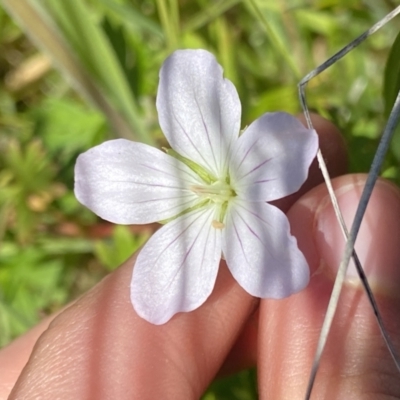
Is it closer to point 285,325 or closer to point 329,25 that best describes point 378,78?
point 329,25

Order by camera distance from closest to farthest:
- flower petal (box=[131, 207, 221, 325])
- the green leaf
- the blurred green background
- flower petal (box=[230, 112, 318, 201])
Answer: flower petal (box=[230, 112, 318, 201]) < flower petal (box=[131, 207, 221, 325]) < the green leaf < the blurred green background

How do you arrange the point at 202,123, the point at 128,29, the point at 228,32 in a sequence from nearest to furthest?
the point at 202,123, the point at 228,32, the point at 128,29

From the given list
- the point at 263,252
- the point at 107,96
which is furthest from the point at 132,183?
the point at 107,96

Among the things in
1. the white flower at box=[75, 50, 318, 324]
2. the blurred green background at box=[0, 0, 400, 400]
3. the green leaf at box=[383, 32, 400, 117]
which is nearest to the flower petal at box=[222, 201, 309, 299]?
the white flower at box=[75, 50, 318, 324]

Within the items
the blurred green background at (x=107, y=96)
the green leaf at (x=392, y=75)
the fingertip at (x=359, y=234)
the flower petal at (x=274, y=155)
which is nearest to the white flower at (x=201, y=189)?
the flower petal at (x=274, y=155)

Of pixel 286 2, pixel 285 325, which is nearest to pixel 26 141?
pixel 286 2

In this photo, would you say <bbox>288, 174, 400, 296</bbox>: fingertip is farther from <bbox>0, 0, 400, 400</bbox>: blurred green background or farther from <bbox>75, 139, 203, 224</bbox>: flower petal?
<bbox>0, 0, 400, 400</bbox>: blurred green background
